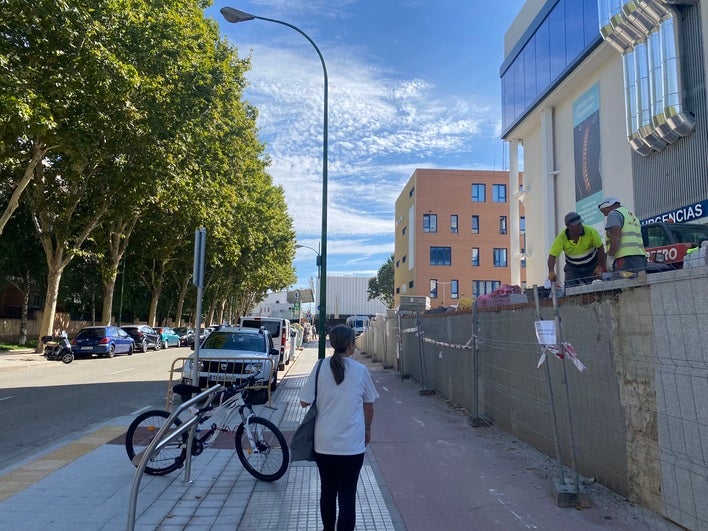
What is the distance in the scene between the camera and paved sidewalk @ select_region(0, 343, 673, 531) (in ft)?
15.4

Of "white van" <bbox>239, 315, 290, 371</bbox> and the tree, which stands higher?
the tree

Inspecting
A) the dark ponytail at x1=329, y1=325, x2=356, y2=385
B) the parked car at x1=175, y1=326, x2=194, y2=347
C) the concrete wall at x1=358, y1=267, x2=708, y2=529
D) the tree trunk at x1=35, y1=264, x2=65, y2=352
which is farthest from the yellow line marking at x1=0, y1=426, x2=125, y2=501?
the parked car at x1=175, y1=326, x2=194, y2=347

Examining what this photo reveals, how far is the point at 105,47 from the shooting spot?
57.5ft

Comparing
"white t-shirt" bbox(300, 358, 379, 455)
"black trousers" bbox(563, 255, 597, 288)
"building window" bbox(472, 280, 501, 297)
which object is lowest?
"white t-shirt" bbox(300, 358, 379, 455)

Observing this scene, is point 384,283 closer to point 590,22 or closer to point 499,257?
point 499,257

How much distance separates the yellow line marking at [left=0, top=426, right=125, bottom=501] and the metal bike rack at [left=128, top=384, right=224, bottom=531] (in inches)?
60.9

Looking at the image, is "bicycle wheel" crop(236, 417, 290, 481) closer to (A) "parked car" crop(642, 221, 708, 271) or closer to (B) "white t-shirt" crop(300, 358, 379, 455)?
(B) "white t-shirt" crop(300, 358, 379, 455)

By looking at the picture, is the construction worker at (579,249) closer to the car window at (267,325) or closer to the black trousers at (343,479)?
the black trousers at (343,479)

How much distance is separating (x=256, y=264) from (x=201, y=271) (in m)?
43.6

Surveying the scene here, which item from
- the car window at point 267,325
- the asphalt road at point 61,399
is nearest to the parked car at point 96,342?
the asphalt road at point 61,399

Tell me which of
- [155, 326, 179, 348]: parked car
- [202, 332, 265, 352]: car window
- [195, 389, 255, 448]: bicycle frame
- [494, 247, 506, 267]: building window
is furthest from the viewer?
[494, 247, 506, 267]: building window

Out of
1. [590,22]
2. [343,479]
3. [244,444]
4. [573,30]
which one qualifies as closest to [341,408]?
[343,479]

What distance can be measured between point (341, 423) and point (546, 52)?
24.7 m

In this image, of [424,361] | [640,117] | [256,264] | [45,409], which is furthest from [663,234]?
[256,264]
